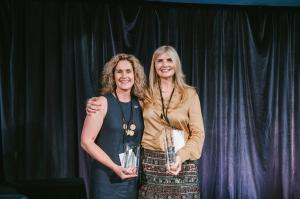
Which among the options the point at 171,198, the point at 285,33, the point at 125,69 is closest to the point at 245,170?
the point at 285,33

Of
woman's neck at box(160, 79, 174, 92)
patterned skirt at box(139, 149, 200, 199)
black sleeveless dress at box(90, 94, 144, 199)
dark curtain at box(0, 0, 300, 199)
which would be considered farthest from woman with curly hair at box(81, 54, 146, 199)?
dark curtain at box(0, 0, 300, 199)

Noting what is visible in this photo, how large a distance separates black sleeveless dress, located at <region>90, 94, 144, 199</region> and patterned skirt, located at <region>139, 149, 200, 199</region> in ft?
0.36

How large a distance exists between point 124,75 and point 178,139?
1.79 ft

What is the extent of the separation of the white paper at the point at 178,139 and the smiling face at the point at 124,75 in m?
0.43

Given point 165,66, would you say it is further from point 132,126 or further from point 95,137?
point 95,137

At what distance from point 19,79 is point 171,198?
2.02m

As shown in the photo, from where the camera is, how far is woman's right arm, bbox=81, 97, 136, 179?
2457mm

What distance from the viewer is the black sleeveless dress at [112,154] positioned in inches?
99.3

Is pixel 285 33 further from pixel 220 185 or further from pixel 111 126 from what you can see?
pixel 111 126

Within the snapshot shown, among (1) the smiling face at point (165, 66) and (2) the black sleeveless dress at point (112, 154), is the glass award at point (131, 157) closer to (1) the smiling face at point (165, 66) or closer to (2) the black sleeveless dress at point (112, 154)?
(2) the black sleeveless dress at point (112, 154)

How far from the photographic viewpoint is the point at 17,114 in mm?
3834

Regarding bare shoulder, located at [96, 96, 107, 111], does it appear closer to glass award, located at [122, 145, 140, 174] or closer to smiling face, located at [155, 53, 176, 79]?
glass award, located at [122, 145, 140, 174]

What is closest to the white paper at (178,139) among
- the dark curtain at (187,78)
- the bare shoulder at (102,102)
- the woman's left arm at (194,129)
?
the woman's left arm at (194,129)

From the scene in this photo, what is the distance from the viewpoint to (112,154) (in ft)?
8.23
